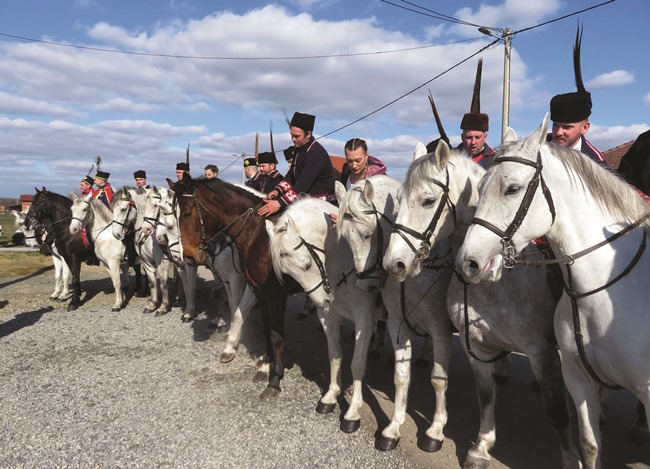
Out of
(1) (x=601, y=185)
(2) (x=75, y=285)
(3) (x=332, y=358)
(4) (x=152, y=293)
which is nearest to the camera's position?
(1) (x=601, y=185)

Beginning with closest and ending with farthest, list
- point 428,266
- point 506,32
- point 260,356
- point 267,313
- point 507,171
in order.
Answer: point 507,171, point 428,266, point 267,313, point 260,356, point 506,32

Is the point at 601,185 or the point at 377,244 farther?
the point at 377,244

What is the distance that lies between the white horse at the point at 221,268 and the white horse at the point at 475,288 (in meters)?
3.46

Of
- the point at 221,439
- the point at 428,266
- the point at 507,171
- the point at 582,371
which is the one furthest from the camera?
the point at 221,439

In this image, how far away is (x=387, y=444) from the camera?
3695 mm

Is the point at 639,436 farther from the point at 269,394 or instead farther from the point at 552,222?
the point at 269,394

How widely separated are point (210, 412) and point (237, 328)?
1717 mm

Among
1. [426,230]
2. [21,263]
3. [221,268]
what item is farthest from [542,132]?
[21,263]

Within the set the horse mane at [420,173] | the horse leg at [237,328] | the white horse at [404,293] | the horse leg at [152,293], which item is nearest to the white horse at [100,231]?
the horse leg at [152,293]

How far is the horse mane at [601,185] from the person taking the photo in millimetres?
2387

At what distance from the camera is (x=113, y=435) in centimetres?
402

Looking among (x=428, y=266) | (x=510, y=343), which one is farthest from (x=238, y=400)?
(x=510, y=343)

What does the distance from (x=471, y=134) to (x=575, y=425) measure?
2.88 metres

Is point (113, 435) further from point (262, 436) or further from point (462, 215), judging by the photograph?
point (462, 215)
